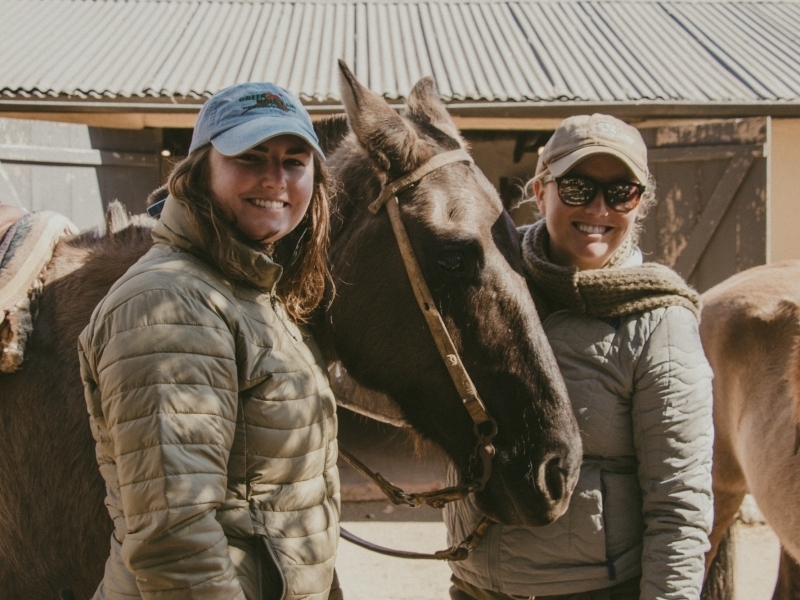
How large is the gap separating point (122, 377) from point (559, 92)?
595cm

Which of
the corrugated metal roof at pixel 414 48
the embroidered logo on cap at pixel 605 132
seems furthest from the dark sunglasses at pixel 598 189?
the corrugated metal roof at pixel 414 48

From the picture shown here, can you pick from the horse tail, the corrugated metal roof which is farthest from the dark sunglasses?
the corrugated metal roof

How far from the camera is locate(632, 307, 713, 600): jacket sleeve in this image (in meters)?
1.67

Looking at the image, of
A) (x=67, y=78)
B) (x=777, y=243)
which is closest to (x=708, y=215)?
(x=777, y=243)

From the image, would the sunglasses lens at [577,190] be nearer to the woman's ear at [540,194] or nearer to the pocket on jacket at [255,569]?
the woman's ear at [540,194]

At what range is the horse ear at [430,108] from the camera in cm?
216

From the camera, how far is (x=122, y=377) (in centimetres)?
125

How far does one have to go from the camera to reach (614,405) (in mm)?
1822

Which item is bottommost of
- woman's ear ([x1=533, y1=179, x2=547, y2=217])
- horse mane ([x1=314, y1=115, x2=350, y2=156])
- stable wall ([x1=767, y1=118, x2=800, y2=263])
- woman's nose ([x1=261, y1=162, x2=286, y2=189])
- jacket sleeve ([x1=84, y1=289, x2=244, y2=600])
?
jacket sleeve ([x1=84, y1=289, x2=244, y2=600])

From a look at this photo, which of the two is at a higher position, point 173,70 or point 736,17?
Result: point 736,17

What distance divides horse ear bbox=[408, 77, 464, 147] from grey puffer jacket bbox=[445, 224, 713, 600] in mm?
720

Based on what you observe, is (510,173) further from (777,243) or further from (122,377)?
(122,377)

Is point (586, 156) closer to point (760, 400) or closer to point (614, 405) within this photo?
point (614, 405)

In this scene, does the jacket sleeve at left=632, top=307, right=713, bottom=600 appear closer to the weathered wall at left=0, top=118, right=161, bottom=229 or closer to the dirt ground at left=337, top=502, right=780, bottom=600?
the dirt ground at left=337, top=502, right=780, bottom=600
